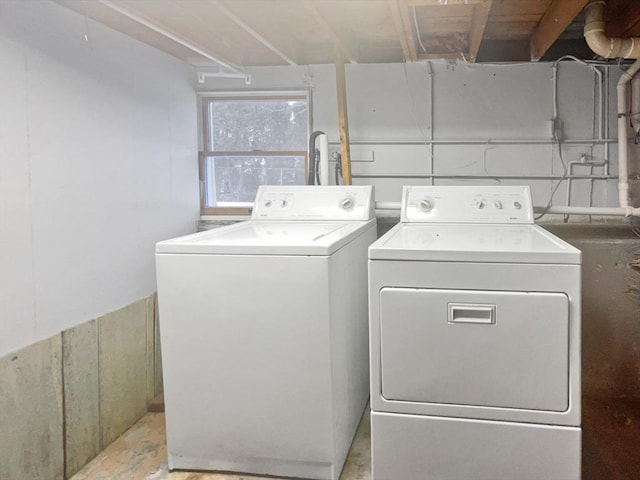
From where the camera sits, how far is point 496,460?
1700mm

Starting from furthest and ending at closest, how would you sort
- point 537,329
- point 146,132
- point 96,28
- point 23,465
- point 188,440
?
point 146,132, point 96,28, point 188,440, point 23,465, point 537,329

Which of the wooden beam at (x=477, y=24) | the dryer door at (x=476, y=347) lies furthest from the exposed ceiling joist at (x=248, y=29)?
the dryer door at (x=476, y=347)

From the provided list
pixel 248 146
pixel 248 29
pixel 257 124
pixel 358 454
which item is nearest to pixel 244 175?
pixel 248 146

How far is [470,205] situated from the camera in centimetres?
267

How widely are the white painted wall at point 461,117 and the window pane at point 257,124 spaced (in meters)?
0.15

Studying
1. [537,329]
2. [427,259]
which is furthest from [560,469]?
[427,259]

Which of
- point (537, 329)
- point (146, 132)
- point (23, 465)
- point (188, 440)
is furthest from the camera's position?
point (146, 132)

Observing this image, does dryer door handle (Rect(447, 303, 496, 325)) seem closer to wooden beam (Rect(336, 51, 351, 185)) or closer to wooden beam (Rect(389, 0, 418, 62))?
wooden beam (Rect(389, 0, 418, 62))

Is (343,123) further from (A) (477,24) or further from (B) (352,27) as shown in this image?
(A) (477,24)

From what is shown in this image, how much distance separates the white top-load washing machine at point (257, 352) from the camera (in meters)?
Answer: 1.85

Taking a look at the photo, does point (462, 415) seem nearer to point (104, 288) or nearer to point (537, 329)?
point (537, 329)

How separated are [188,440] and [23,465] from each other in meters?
0.59

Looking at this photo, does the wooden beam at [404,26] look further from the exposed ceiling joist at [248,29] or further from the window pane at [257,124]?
the window pane at [257,124]

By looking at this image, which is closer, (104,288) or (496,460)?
(496,460)
